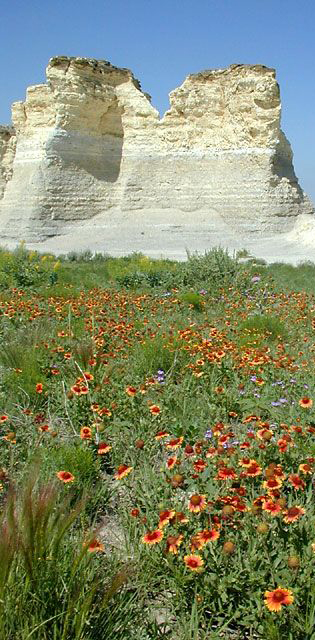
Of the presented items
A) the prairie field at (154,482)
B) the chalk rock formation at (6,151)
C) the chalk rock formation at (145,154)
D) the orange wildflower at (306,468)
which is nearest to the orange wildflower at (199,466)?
the prairie field at (154,482)

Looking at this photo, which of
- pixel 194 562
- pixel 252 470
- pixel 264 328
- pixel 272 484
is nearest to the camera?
pixel 194 562

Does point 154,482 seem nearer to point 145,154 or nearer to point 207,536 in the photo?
point 207,536

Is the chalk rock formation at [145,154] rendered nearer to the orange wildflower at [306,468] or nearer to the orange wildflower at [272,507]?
the orange wildflower at [306,468]

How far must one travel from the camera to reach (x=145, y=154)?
31.7 meters

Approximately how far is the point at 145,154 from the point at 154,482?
30241 millimetres

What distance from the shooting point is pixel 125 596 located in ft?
8.00

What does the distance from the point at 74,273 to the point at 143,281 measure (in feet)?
10.5

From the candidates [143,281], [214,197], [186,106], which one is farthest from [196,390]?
[186,106]

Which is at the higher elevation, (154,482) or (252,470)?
(252,470)

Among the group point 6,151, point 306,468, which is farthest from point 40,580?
point 6,151

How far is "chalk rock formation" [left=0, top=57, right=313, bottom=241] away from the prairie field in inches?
906

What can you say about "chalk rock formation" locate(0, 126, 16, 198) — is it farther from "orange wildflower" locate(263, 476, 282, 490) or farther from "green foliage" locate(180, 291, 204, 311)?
"orange wildflower" locate(263, 476, 282, 490)

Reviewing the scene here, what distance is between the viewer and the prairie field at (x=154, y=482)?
2.08 m

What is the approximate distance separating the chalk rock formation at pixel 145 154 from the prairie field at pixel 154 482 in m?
23.0
